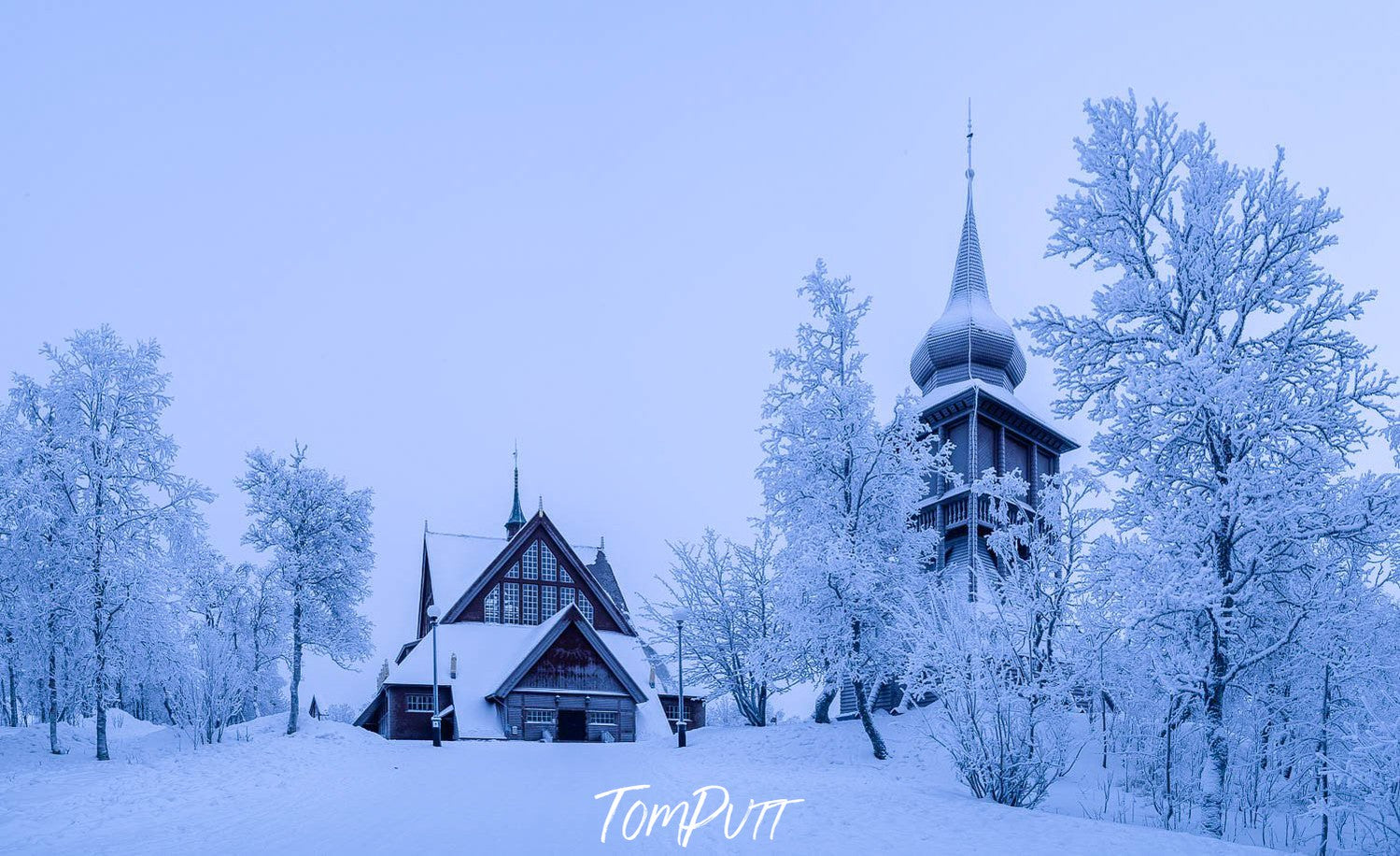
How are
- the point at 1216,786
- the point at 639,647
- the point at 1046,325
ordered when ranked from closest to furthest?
1. the point at 1216,786
2. the point at 1046,325
3. the point at 639,647

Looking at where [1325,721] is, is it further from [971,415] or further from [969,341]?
[969,341]

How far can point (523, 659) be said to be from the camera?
37000 mm

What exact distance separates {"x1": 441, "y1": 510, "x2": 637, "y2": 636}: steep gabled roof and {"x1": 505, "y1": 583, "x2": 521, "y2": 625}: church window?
0.99 metres

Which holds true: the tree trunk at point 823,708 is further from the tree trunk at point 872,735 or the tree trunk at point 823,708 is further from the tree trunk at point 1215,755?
the tree trunk at point 1215,755

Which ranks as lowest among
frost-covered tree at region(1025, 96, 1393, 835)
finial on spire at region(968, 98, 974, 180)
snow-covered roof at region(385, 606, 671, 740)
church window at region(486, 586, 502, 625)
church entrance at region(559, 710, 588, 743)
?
church entrance at region(559, 710, 588, 743)

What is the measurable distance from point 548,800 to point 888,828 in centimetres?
517

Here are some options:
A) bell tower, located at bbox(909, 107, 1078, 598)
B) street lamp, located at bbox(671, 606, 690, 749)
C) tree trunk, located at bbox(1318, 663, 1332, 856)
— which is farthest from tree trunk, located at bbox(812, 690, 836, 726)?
tree trunk, located at bbox(1318, 663, 1332, 856)

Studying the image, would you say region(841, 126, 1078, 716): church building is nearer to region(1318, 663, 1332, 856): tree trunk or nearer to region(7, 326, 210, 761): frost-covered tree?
region(1318, 663, 1332, 856): tree trunk

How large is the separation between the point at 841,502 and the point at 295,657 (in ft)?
62.8

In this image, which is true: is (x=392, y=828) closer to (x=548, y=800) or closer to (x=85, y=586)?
(x=548, y=800)

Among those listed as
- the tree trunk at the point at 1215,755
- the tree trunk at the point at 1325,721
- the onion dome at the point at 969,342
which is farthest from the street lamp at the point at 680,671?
the tree trunk at the point at 1325,721


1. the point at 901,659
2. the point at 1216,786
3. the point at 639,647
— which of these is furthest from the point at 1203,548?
the point at 639,647

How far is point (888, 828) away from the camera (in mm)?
12109

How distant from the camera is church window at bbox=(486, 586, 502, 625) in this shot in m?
43.1
